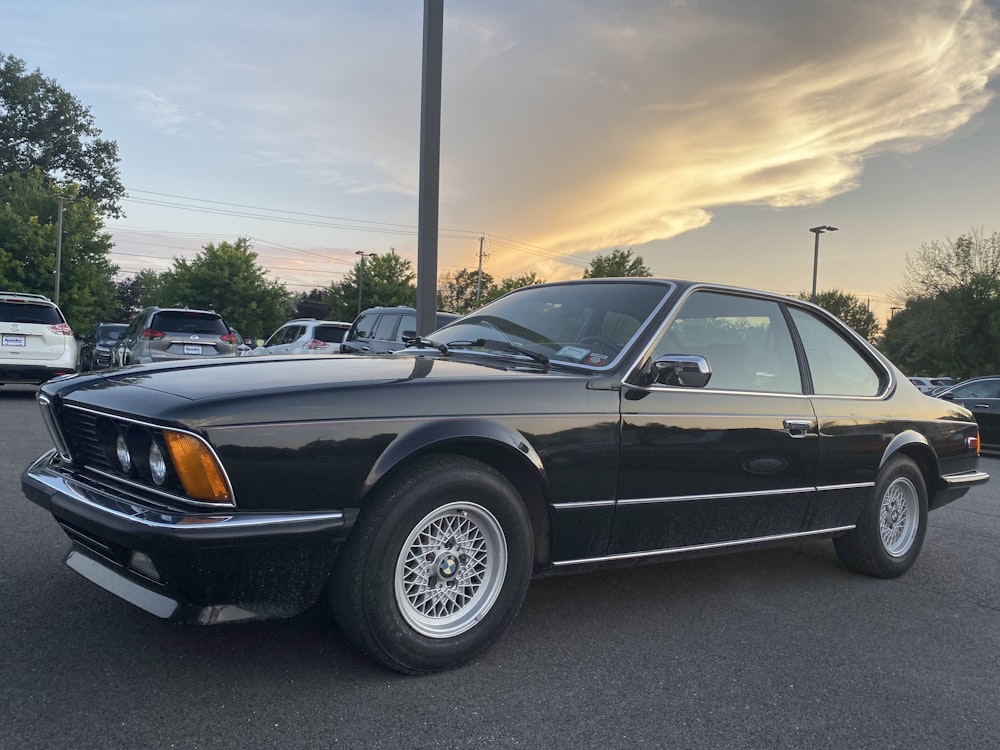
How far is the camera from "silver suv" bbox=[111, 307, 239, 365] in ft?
42.7

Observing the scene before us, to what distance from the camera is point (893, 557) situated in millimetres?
4422

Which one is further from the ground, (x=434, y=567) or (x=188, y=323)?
(x=188, y=323)

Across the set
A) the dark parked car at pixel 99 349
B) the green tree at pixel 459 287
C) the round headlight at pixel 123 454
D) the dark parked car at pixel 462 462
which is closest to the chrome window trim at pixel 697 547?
the dark parked car at pixel 462 462

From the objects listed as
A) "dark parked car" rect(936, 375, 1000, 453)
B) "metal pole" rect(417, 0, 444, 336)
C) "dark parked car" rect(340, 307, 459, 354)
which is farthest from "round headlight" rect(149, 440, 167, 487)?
"dark parked car" rect(936, 375, 1000, 453)

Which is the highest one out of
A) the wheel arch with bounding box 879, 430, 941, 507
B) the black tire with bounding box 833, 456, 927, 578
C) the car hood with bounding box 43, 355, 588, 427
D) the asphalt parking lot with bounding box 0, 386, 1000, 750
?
the car hood with bounding box 43, 355, 588, 427

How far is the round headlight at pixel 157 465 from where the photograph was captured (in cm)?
243

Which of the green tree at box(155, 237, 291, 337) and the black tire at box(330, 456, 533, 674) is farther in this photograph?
the green tree at box(155, 237, 291, 337)

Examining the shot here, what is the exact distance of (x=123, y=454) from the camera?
103 inches

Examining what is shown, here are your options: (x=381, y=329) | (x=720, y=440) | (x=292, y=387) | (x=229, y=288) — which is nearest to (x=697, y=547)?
(x=720, y=440)

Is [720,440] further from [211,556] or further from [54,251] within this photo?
[54,251]

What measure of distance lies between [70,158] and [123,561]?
64.7 metres

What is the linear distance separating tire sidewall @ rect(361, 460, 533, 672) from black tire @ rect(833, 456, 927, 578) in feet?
7.76

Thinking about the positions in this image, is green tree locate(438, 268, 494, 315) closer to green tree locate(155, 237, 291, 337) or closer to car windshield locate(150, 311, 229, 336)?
green tree locate(155, 237, 291, 337)

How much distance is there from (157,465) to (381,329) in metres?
10.3
